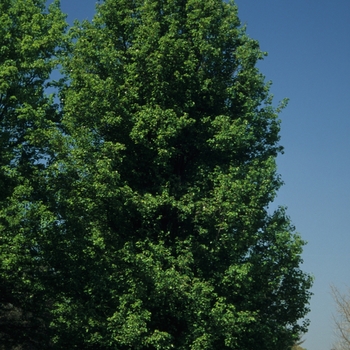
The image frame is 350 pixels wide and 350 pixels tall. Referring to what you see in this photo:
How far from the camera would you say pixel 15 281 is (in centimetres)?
2481

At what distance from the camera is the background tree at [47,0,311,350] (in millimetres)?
23312

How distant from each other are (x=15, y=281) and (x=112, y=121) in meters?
7.08

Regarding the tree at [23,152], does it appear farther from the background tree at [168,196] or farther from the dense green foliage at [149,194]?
the background tree at [168,196]

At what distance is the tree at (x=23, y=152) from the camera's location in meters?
23.5

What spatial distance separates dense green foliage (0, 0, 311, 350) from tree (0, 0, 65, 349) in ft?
0.25

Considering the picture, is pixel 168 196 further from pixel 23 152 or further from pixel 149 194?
pixel 23 152

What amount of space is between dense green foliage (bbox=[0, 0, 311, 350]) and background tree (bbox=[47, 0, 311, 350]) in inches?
2.4

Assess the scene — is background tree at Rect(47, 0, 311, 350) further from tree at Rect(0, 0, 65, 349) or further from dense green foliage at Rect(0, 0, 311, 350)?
tree at Rect(0, 0, 65, 349)

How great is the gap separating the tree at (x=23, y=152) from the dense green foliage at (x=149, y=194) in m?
0.08

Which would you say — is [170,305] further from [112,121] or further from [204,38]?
[204,38]

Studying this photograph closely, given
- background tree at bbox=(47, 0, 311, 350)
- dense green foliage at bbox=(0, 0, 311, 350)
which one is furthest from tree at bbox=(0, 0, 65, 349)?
background tree at bbox=(47, 0, 311, 350)

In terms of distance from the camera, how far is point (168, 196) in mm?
24125

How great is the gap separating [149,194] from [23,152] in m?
A: 6.22

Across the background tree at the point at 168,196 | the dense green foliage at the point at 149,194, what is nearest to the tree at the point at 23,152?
the dense green foliage at the point at 149,194
